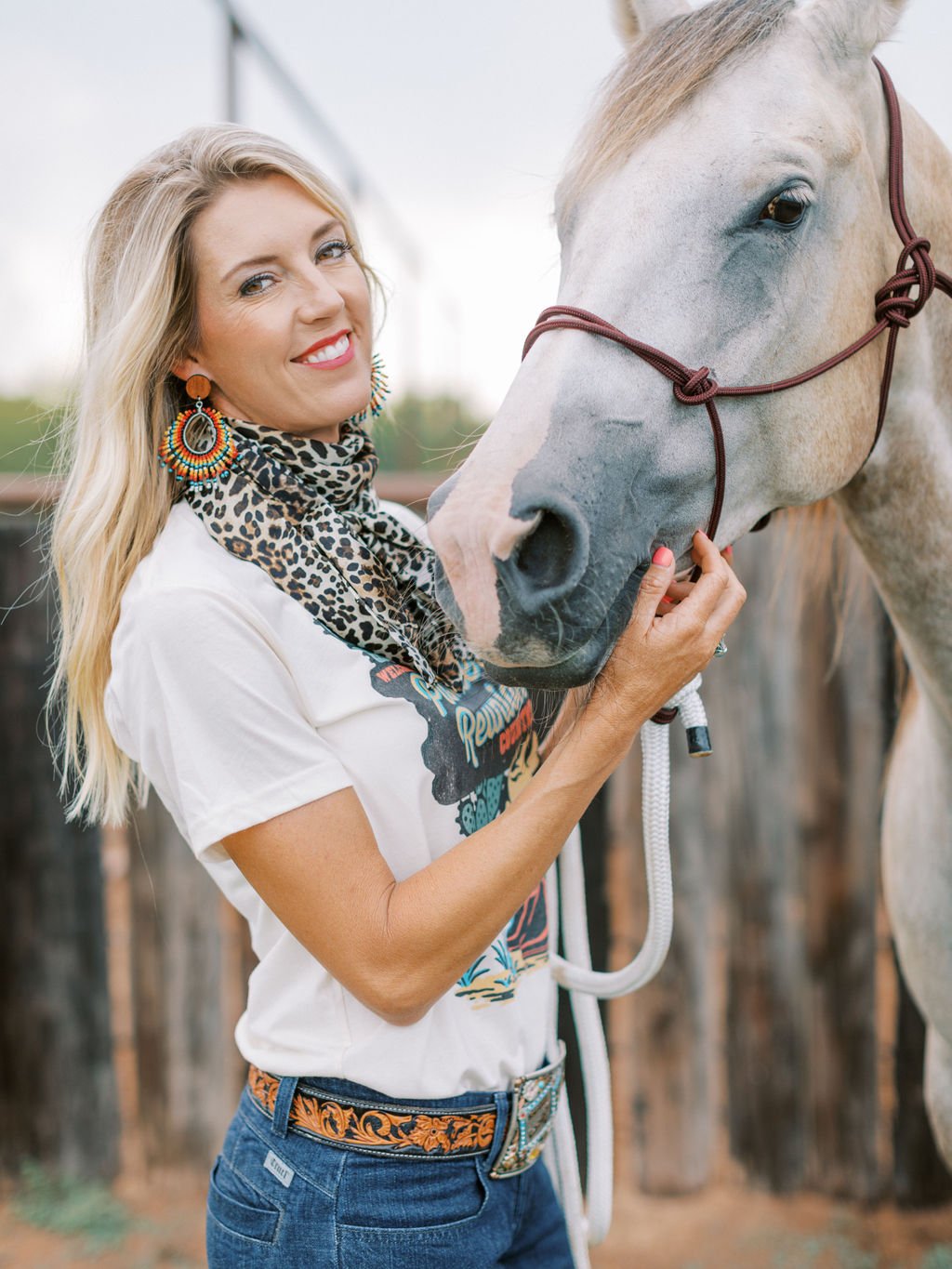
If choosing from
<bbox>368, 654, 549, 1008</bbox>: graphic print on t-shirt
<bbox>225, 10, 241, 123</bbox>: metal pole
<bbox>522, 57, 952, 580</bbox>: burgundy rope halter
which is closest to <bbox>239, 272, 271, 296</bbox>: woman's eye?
<bbox>522, 57, 952, 580</bbox>: burgundy rope halter

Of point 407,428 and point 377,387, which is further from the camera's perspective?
point 407,428

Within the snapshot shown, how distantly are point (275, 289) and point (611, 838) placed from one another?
188 cm

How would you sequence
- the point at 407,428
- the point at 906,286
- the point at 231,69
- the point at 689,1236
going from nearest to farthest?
the point at 906,286
the point at 689,1236
the point at 231,69
the point at 407,428

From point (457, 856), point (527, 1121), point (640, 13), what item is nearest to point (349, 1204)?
point (527, 1121)

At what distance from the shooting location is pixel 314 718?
1190mm

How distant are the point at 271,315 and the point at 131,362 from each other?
0.19 m

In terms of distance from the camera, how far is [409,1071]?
3.83ft

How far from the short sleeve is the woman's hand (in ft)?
1.06

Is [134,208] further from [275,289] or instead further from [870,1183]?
[870,1183]

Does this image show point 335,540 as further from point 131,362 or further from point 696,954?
point 696,954

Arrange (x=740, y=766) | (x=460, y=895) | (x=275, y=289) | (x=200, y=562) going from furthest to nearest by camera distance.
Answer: (x=740, y=766) < (x=275, y=289) < (x=200, y=562) < (x=460, y=895)

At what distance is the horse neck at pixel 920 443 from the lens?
1.34 meters

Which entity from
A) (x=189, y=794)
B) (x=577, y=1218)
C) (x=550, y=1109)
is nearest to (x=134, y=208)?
(x=189, y=794)

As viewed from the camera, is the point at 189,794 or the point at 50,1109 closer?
the point at 189,794
